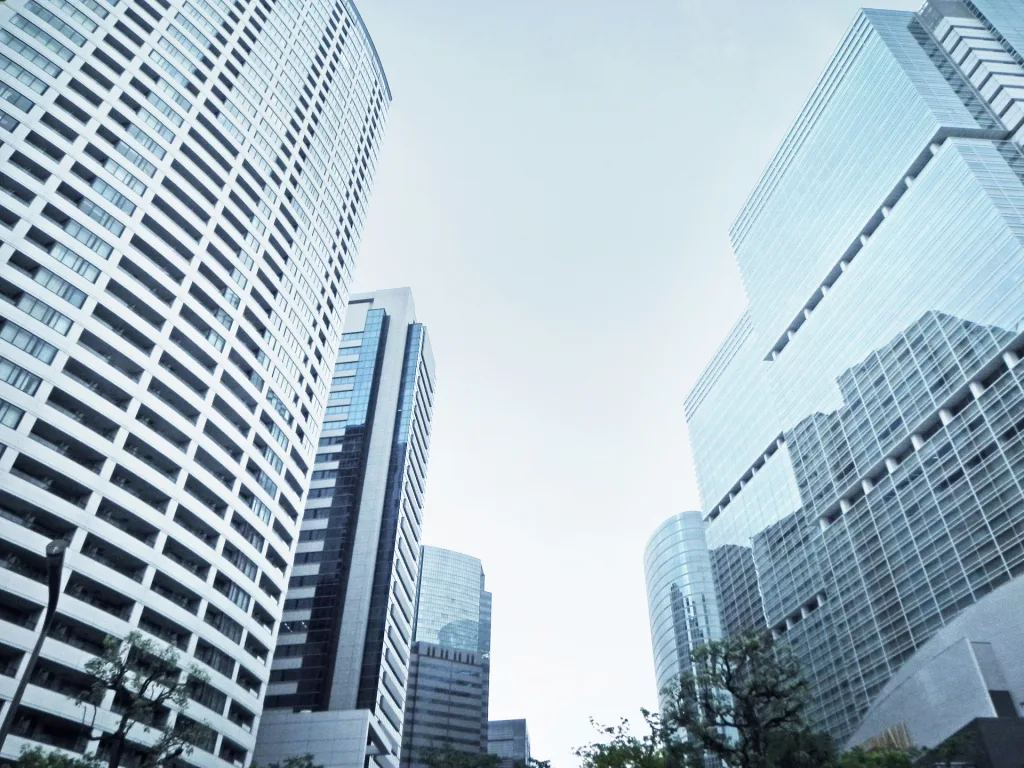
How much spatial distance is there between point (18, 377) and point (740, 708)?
48.7 m

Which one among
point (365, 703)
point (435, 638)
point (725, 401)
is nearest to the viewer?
point (365, 703)

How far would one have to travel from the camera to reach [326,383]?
88688 millimetres

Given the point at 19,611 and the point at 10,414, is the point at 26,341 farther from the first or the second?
the point at 19,611

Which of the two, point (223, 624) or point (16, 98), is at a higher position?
point (16, 98)

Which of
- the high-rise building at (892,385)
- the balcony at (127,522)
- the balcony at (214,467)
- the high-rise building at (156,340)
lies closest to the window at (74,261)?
the high-rise building at (156,340)

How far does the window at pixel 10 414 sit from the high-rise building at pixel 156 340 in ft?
0.68

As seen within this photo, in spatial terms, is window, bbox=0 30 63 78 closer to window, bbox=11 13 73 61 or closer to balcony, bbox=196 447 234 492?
window, bbox=11 13 73 61

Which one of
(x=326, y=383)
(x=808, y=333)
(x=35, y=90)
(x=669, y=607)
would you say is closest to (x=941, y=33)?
(x=808, y=333)

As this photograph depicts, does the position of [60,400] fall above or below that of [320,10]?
below

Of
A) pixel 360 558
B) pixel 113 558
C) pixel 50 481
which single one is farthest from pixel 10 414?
pixel 360 558

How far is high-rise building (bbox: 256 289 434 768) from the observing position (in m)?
84.0

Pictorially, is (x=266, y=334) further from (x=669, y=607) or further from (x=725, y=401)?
(x=669, y=607)

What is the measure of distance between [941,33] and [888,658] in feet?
263

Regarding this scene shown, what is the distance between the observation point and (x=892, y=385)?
8575cm
